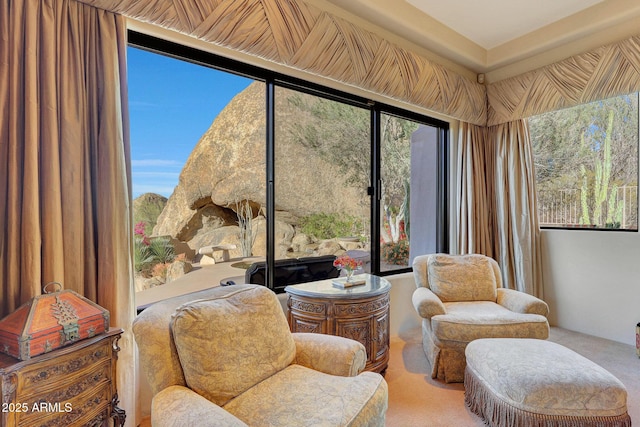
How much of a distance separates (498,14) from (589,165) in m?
1.74

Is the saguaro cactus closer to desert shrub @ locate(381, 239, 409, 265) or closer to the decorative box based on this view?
desert shrub @ locate(381, 239, 409, 265)

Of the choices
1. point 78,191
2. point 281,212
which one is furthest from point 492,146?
point 78,191

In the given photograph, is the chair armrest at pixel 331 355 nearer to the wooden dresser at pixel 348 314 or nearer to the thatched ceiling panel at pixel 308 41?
the wooden dresser at pixel 348 314

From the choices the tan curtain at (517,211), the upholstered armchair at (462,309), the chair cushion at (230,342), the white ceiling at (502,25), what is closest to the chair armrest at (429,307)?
the upholstered armchair at (462,309)

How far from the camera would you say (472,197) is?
3.55 meters

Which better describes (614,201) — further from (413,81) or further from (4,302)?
(4,302)

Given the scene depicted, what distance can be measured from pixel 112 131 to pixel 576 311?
13.8 ft

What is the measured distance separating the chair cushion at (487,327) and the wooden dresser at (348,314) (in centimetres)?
40

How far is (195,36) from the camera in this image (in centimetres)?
183

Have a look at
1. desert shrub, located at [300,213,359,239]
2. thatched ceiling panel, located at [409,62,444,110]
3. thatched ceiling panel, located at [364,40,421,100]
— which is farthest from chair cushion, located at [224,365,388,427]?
thatched ceiling panel, located at [409,62,444,110]

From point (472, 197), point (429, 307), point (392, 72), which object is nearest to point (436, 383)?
point (429, 307)

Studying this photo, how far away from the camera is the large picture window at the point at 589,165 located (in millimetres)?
2951

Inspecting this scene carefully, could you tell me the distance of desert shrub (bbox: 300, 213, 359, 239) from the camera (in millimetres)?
2811

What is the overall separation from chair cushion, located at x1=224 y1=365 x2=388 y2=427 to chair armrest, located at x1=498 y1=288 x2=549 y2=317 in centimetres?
157
